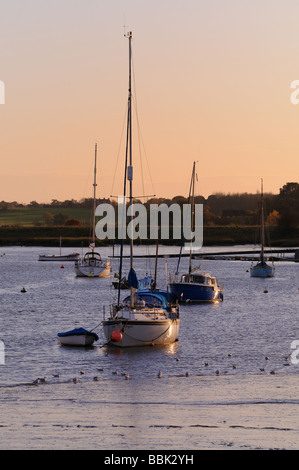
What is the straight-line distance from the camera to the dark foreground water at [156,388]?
2194 centimetres

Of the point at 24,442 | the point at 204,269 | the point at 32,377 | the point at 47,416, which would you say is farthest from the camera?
the point at 204,269

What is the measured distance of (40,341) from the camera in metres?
46.2

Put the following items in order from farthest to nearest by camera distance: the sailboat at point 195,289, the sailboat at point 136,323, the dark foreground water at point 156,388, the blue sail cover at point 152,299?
the sailboat at point 195,289
the blue sail cover at point 152,299
the sailboat at point 136,323
the dark foreground water at point 156,388

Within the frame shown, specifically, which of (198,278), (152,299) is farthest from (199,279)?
(152,299)

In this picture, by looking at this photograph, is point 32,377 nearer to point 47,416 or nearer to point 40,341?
point 47,416

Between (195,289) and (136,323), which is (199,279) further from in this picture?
(136,323)

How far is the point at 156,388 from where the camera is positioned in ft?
100

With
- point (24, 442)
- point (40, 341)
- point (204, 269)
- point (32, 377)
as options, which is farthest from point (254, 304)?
point (204, 269)

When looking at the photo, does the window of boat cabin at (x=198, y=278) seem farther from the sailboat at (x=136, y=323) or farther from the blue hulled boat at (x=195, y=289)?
the sailboat at (x=136, y=323)

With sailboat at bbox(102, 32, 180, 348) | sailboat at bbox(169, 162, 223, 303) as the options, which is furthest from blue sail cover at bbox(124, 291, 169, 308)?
sailboat at bbox(169, 162, 223, 303)

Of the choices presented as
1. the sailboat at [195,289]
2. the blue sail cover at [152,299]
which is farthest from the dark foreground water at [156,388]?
the sailboat at [195,289]

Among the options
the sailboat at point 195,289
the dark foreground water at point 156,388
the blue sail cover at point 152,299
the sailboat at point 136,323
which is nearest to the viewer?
the dark foreground water at point 156,388
